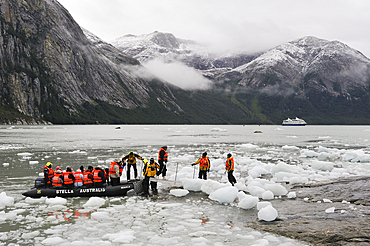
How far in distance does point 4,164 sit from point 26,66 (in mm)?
177529

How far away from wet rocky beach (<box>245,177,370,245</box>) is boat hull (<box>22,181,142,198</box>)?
25.6ft

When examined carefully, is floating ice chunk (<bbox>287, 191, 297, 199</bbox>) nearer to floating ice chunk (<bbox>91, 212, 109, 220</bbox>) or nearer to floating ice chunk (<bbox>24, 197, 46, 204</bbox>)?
floating ice chunk (<bbox>91, 212, 109, 220</bbox>)

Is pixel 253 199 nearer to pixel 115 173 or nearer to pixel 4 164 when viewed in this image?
pixel 115 173

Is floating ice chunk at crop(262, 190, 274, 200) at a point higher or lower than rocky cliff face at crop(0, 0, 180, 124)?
lower

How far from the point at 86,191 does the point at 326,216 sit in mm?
12328

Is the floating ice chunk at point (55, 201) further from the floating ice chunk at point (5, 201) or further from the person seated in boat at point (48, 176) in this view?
the floating ice chunk at point (5, 201)

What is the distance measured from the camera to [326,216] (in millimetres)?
11609

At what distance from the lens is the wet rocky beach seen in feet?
31.4

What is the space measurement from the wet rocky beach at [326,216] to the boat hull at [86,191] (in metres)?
7.81

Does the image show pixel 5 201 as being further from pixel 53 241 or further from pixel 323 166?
pixel 323 166

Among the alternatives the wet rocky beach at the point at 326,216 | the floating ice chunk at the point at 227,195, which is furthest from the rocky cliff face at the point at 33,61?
the wet rocky beach at the point at 326,216

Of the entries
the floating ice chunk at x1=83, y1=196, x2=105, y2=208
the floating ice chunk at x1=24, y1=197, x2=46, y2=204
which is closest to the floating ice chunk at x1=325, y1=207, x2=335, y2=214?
the floating ice chunk at x1=83, y1=196, x2=105, y2=208

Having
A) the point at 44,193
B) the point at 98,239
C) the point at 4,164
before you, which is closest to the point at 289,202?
the point at 98,239

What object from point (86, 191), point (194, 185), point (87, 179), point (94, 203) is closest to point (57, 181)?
point (87, 179)
